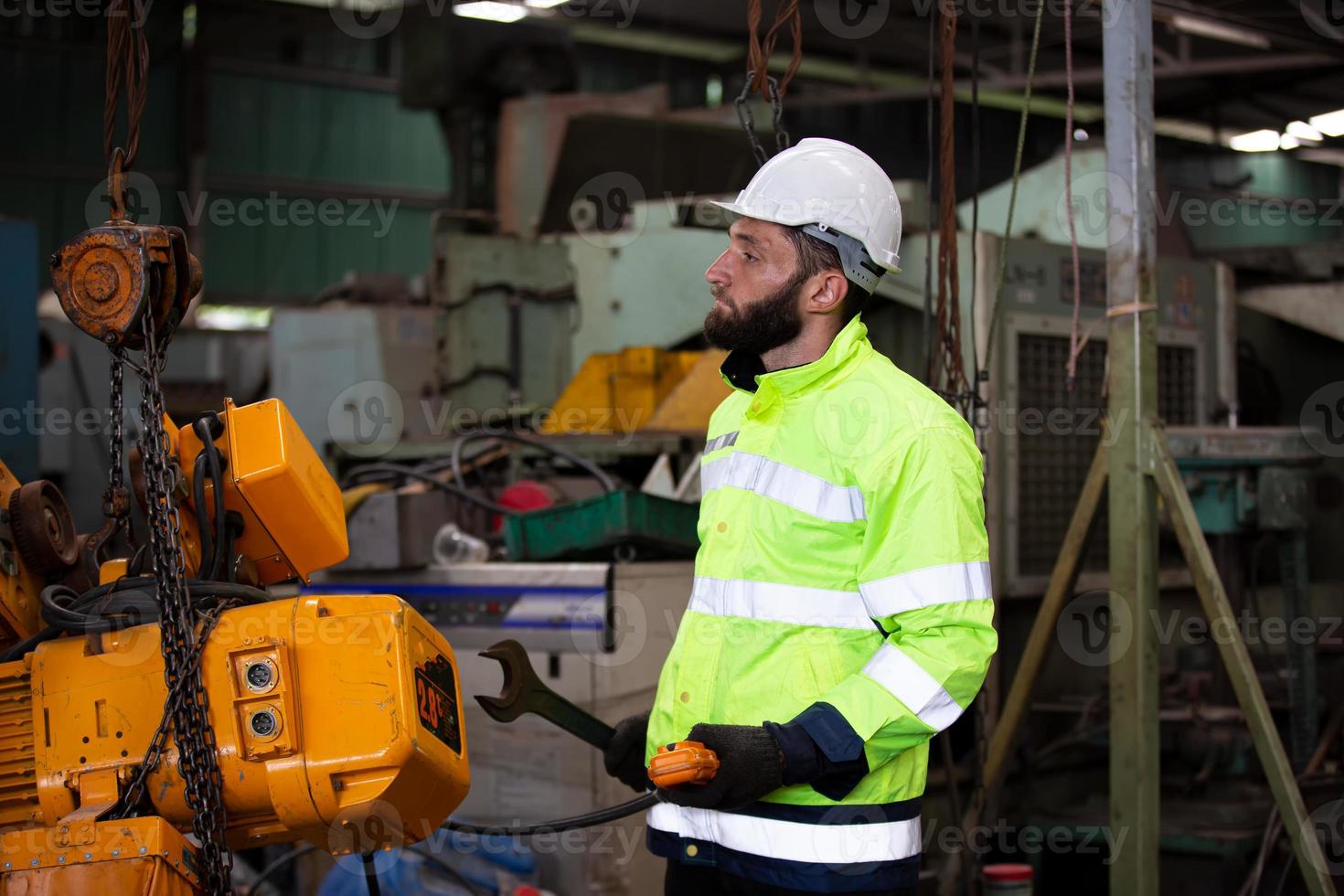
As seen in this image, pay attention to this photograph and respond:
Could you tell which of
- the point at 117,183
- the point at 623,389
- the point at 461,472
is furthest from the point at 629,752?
the point at 623,389

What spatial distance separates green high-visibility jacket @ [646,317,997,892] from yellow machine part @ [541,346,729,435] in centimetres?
229

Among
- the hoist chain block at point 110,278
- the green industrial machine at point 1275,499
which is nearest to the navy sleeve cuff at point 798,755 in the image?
the hoist chain block at point 110,278

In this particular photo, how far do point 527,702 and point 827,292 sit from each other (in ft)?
2.54

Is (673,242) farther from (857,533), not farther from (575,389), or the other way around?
(857,533)

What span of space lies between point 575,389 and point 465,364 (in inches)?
48.2

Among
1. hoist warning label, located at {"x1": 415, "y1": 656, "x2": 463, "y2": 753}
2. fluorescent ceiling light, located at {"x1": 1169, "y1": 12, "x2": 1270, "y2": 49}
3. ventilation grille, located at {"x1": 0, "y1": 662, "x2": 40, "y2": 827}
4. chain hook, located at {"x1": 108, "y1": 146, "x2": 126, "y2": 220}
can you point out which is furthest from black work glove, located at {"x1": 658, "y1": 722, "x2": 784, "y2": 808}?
fluorescent ceiling light, located at {"x1": 1169, "y1": 12, "x2": 1270, "y2": 49}

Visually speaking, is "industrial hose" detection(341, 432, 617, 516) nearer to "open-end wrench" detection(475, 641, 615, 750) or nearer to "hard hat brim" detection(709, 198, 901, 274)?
"open-end wrench" detection(475, 641, 615, 750)

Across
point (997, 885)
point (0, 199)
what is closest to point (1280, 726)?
point (997, 885)

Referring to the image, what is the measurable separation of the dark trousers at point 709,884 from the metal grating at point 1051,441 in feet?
6.42

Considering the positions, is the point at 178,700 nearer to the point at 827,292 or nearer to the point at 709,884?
the point at 709,884

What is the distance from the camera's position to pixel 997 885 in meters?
2.75

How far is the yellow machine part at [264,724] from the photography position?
1.66m

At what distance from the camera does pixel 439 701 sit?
5.95ft

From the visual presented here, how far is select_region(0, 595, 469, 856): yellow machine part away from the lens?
1.66 metres
